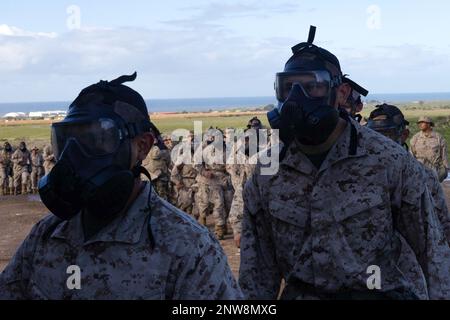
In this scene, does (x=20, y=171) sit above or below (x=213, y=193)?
below

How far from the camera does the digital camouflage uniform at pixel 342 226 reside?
3.63 m

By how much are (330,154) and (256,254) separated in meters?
0.63

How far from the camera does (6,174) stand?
2623 centimetres

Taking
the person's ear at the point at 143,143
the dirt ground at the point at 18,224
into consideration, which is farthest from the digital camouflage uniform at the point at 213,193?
the person's ear at the point at 143,143

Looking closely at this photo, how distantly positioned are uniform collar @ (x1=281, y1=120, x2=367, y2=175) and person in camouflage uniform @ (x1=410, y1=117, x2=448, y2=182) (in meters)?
11.9

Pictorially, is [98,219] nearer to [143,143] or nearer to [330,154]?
[143,143]

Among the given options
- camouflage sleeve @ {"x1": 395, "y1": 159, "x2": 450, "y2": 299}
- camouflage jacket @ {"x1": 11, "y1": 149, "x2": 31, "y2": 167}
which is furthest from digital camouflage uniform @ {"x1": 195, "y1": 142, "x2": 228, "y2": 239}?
camouflage jacket @ {"x1": 11, "y1": 149, "x2": 31, "y2": 167}

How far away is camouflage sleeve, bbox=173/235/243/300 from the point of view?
2.64m

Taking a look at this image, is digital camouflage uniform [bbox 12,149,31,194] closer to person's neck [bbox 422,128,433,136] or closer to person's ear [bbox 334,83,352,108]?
person's neck [bbox 422,128,433,136]

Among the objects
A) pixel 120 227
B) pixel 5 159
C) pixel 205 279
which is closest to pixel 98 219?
pixel 120 227
